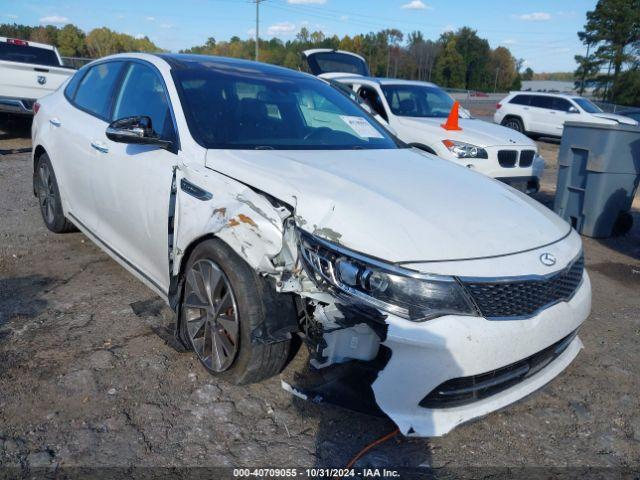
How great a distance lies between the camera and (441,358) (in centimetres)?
225

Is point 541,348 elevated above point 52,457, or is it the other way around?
point 541,348

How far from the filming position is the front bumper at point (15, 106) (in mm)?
9812

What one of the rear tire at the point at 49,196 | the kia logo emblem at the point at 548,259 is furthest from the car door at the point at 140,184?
the kia logo emblem at the point at 548,259

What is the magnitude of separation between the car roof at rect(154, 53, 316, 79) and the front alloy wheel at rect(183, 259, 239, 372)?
1517 mm

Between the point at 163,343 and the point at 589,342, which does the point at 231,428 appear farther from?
the point at 589,342

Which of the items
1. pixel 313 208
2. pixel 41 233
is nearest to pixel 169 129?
pixel 313 208

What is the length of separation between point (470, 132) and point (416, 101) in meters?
1.51

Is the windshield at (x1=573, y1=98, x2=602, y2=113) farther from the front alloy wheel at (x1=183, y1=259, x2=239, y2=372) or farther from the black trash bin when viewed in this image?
the front alloy wheel at (x1=183, y1=259, x2=239, y2=372)

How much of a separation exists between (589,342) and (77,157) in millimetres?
4079

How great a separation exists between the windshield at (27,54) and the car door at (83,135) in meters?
7.38

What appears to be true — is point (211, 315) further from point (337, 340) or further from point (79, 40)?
point (79, 40)

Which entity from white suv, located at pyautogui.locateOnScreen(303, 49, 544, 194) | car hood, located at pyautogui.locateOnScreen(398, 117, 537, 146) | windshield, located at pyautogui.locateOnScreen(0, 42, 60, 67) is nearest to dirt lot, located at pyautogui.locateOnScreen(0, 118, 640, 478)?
white suv, located at pyautogui.locateOnScreen(303, 49, 544, 194)

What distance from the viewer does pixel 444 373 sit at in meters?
2.28

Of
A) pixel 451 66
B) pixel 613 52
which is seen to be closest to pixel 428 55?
pixel 451 66
